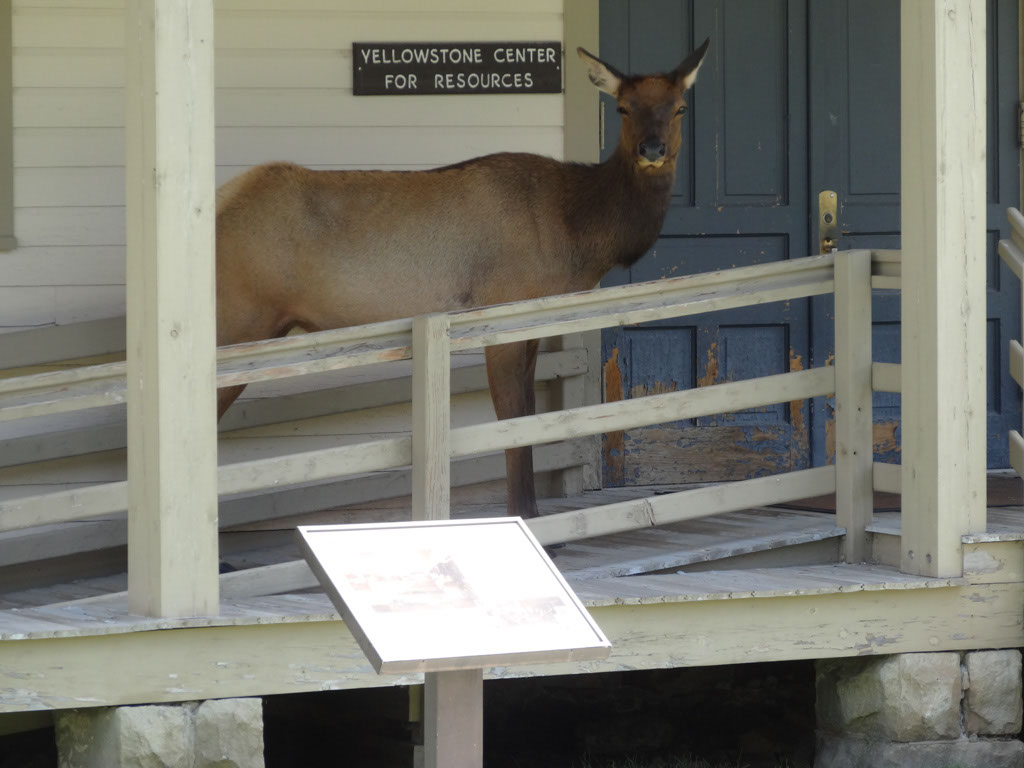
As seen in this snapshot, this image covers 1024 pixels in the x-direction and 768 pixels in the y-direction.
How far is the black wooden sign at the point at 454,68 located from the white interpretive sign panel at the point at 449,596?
3838 mm

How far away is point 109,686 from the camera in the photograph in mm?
4066

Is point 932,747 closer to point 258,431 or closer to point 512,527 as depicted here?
point 512,527

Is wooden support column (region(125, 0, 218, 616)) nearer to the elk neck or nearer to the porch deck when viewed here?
the porch deck

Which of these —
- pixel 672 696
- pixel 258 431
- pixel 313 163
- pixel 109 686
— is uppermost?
pixel 313 163

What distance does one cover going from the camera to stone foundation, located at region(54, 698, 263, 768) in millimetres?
4078

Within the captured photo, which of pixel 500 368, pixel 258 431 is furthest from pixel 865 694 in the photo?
pixel 258 431

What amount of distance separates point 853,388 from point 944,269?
582mm

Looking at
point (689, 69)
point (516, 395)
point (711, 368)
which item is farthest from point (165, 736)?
point (711, 368)

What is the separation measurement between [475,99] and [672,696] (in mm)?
2775

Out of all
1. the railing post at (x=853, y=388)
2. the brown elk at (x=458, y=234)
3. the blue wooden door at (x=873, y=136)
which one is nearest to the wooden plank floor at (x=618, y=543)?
the railing post at (x=853, y=388)

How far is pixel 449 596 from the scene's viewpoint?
288 centimetres

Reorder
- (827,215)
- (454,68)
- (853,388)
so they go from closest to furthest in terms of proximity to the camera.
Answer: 1. (853,388)
2. (454,68)
3. (827,215)

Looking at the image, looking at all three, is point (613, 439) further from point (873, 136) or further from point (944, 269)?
point (944, 269)

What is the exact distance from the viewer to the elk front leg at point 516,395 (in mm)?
5988
